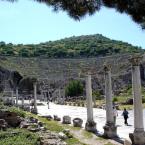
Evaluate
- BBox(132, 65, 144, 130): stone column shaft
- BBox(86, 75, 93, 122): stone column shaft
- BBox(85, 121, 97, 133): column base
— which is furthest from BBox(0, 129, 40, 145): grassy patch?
BBox(132, 65, 144, 130): stone column shaft

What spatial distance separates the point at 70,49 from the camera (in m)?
186

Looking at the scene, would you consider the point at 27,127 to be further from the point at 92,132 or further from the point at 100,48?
the point at 100,48

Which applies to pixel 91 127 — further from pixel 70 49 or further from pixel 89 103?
pixel 70 49

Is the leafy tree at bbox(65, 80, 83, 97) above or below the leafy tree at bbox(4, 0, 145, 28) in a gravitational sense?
above

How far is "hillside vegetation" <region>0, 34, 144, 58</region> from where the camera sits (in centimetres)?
17625

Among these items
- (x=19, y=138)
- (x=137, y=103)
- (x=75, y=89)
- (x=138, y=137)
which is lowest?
(x=19, y=138)

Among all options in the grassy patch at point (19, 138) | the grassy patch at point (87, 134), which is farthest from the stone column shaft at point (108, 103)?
the grassy patch at point (19, 138)

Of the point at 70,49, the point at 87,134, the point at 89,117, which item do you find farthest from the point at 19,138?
the point at 70,49

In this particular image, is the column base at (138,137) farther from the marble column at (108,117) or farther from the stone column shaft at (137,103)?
the marble column at (108,117)

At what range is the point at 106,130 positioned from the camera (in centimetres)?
2330

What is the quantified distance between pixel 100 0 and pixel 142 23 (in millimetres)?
1066

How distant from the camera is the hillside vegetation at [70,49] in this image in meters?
176

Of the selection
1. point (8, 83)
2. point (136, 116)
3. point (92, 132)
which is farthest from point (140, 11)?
point (8, 83)

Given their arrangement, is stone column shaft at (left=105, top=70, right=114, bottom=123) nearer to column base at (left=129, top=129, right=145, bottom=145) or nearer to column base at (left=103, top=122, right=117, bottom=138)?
column base at (left=103, top=122, right=117, bottom=138)
